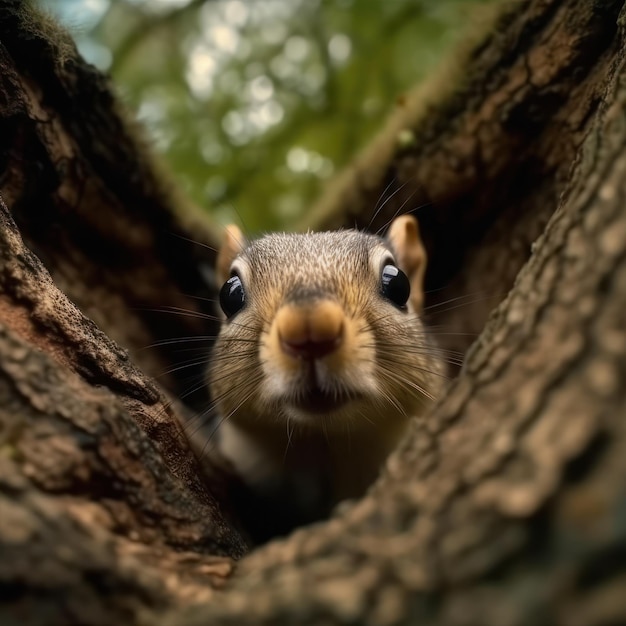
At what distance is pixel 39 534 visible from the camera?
104 cm

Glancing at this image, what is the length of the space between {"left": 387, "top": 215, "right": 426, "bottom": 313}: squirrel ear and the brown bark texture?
699 mm

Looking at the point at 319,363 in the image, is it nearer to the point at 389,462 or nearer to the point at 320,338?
the point at 320,338

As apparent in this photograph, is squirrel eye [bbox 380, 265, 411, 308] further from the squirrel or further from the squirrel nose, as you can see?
the squirrel nose

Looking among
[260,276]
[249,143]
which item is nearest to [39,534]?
[260,276]

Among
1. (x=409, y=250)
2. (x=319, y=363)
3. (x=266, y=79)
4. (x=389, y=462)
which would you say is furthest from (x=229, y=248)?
(x=266, y=79)

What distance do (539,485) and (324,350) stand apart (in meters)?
0.91

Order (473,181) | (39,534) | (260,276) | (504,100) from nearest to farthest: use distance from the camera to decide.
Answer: (39,534) → (260,276) → (504,100) → (473,181)

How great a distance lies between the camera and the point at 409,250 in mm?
2746

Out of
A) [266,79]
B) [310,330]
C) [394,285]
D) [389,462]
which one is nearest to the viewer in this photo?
[389,462]

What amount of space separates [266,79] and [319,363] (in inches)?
117

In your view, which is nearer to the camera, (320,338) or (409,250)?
(320,338)

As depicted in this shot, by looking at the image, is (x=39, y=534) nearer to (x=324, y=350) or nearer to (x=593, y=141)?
(x=324, y=350)

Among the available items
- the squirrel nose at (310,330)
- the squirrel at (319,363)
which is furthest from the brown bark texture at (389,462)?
the squirrel nose at (310,330)

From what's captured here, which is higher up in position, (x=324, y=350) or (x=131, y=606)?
(x=324, y=350)
